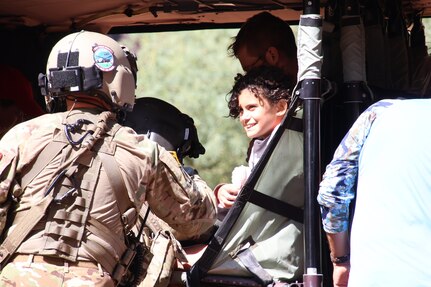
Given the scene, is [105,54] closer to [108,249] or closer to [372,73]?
[108,249]

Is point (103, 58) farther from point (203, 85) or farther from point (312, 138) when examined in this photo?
point (203, 85)

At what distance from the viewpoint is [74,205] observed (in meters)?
4.46

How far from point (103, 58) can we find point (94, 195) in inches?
23.7

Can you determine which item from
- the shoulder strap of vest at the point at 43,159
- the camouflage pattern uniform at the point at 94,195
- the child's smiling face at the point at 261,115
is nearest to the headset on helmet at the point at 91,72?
the camouflage pattern uniform at the point at 94,195

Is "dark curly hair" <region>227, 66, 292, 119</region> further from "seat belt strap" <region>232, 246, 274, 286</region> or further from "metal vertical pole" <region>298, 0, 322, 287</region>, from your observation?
"seat belt strap" <region>232, 246, 274, 286</region>

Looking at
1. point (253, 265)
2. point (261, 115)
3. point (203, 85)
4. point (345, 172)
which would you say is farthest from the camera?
point (203, 85)

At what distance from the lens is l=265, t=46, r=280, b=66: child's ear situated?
5512 millimetres

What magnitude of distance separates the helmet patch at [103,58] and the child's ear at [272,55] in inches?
43.2

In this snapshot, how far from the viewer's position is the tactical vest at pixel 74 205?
4.44m

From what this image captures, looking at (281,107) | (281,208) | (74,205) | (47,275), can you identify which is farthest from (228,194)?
(47,275)

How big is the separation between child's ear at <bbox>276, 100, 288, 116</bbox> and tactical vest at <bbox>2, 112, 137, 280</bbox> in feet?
3.04

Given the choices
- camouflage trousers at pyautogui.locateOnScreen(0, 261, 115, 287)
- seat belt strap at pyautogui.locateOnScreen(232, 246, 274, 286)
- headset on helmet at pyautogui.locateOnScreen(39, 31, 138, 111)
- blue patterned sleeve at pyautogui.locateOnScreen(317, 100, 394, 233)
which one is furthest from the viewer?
seat belt strap at pyautogui.locateOnScreen(232, 246, 274, 286)

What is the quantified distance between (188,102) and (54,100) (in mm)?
10138

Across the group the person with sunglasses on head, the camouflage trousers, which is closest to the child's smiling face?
the person with sunglasses on head
